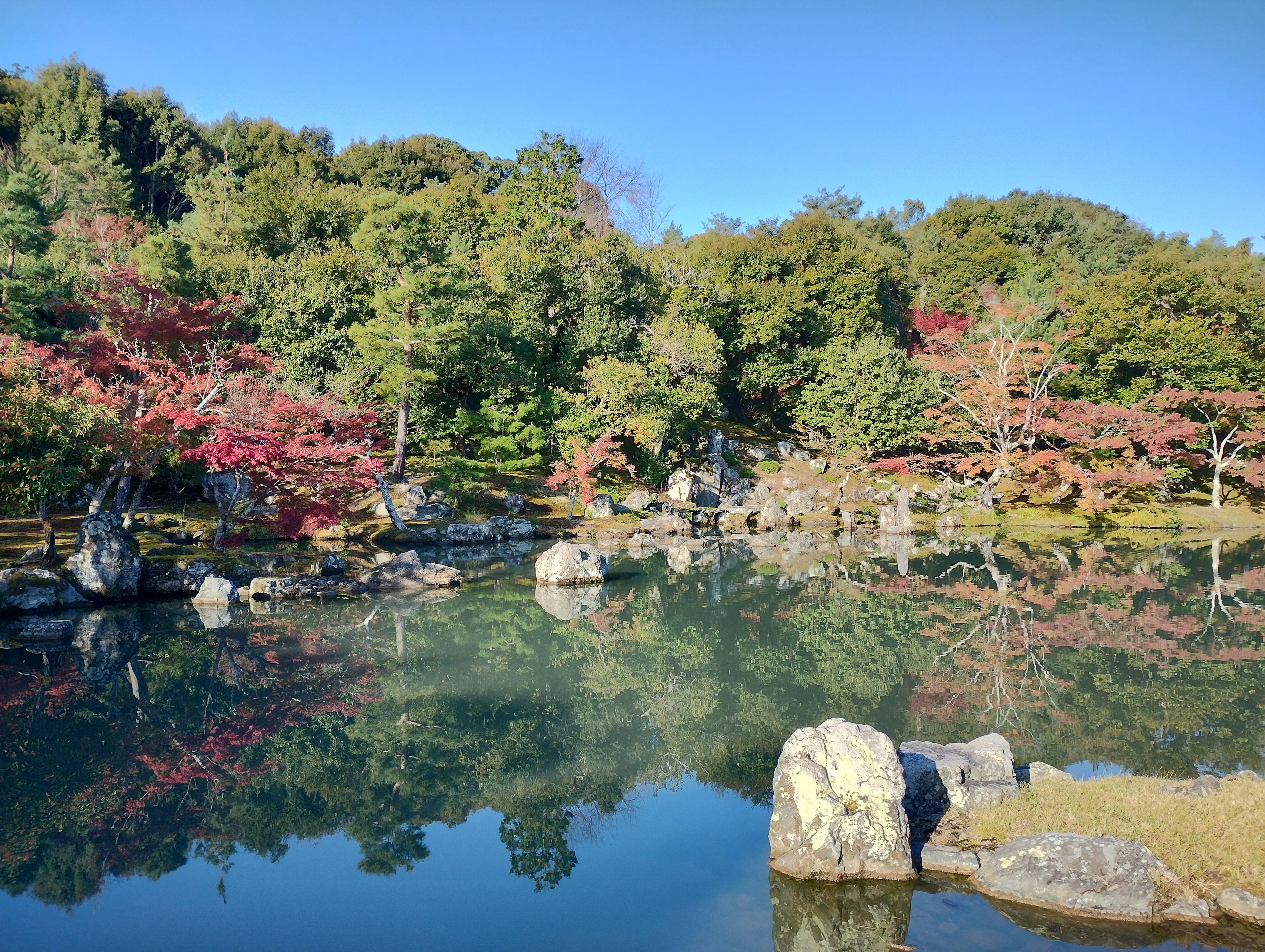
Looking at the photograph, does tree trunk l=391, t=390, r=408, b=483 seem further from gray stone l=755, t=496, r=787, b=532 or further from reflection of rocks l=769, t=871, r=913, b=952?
reflection of rocks l=769, t=871, r=913, b=952

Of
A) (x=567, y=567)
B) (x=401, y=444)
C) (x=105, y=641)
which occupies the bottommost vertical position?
(x=105, y=641)

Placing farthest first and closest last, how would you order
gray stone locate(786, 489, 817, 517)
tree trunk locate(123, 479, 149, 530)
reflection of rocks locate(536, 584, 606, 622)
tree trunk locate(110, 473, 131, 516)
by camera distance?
1. gray stone locate(786, 489, 817, 517)
2. tree trunk locate(123, 479, 149, 530)
3. tree trunk locate(110, 473, 131, 516)
4. reflection of rocks locate(536, 584, 606, 622)

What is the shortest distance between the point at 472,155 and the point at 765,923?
61.1 metres

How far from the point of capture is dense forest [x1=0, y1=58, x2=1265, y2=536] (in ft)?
63.2

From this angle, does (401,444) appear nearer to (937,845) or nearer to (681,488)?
(681,488)

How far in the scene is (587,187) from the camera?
42.7 metres

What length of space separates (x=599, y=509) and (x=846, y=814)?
2187 centimetres

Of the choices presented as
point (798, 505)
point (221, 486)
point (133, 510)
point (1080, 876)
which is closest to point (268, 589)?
point (133, 510)

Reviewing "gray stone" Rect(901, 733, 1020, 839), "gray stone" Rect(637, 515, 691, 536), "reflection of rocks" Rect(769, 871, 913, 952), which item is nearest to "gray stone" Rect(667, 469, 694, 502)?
"gray stone" Rect(637, 515, 691, 536)

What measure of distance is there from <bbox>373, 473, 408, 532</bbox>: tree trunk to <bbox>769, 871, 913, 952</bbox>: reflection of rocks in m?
17.7

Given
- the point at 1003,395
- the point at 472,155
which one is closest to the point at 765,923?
the point at 1003,395

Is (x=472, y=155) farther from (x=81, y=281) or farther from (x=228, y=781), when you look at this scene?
(x=228, y=781)

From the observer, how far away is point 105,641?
1374 centimetres

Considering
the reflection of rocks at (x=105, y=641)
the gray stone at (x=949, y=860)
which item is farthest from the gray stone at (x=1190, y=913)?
the reflection of rocks at (x=105, y=641)
